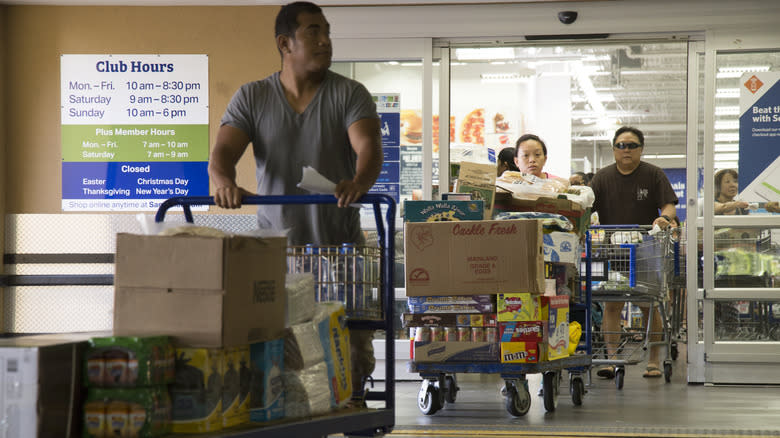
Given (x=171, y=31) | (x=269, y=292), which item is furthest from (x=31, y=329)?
(x=269, y=292)

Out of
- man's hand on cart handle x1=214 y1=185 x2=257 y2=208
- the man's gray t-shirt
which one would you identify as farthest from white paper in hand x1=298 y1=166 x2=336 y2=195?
the man's gray t-shirt

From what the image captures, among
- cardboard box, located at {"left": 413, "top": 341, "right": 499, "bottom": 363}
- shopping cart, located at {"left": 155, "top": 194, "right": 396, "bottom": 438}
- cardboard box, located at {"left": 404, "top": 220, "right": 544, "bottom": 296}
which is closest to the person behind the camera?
shopping cart, located at {"left": 155, "top": 194, "right": 396, "bottom": 438}

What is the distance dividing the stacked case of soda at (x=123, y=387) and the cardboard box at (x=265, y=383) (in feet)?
1.09

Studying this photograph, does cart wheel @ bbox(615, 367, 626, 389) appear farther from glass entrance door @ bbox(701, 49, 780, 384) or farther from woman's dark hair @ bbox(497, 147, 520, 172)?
woman's dark hair @ bbox(497, 147, 520, 172)

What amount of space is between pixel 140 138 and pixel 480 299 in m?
3.36

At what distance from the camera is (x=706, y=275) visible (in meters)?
6.67

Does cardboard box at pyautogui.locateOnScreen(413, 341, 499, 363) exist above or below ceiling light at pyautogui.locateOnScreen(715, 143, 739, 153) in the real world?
below

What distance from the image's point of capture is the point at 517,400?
4812 mm

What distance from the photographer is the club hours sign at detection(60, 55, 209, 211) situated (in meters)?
6.83

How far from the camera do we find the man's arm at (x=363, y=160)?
2.95 meters

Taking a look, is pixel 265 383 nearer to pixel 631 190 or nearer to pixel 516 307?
pixel 516 307

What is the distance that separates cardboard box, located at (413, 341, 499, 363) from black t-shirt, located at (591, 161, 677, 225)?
3.16 meters

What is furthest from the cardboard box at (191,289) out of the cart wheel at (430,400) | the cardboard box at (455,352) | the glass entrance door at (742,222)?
the glass entrance door at (742,222)

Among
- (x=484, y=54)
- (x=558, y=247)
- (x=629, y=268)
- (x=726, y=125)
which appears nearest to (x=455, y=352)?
(x=558, y=247)
